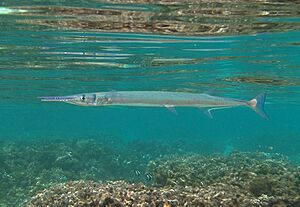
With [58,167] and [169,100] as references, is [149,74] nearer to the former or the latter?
[58,167]

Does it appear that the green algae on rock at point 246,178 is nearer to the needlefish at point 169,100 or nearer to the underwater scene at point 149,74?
the underwater scene at point 149,74

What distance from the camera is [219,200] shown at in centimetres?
806

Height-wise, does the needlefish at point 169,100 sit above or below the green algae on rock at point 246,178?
above

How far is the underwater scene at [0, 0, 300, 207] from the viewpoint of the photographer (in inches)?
355

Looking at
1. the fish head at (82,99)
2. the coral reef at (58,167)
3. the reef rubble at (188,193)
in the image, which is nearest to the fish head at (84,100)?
the fish head at (82,99)

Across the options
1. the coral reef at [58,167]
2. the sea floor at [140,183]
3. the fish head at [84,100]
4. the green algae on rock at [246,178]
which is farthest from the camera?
the coral reef at [58,167]

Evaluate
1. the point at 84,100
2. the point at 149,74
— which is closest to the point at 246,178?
the point at 84,100

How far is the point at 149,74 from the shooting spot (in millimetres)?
27000

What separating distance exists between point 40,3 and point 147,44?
6955mm

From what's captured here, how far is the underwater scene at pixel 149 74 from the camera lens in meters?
9.02

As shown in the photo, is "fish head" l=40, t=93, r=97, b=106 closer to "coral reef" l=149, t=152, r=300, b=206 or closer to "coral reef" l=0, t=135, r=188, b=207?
"coral reef" l=149, t=152, r=300, b=206

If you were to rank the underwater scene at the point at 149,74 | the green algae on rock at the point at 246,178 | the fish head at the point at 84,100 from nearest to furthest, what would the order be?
1. the fish head at the point at 84,100
2. the underwater scene at the point at 149,74
3. the green algae on rock at the point at 246,178

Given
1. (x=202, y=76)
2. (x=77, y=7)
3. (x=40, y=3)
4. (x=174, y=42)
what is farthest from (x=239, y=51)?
(x=40, y=3)

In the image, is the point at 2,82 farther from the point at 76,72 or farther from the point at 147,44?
the point at 147,44
